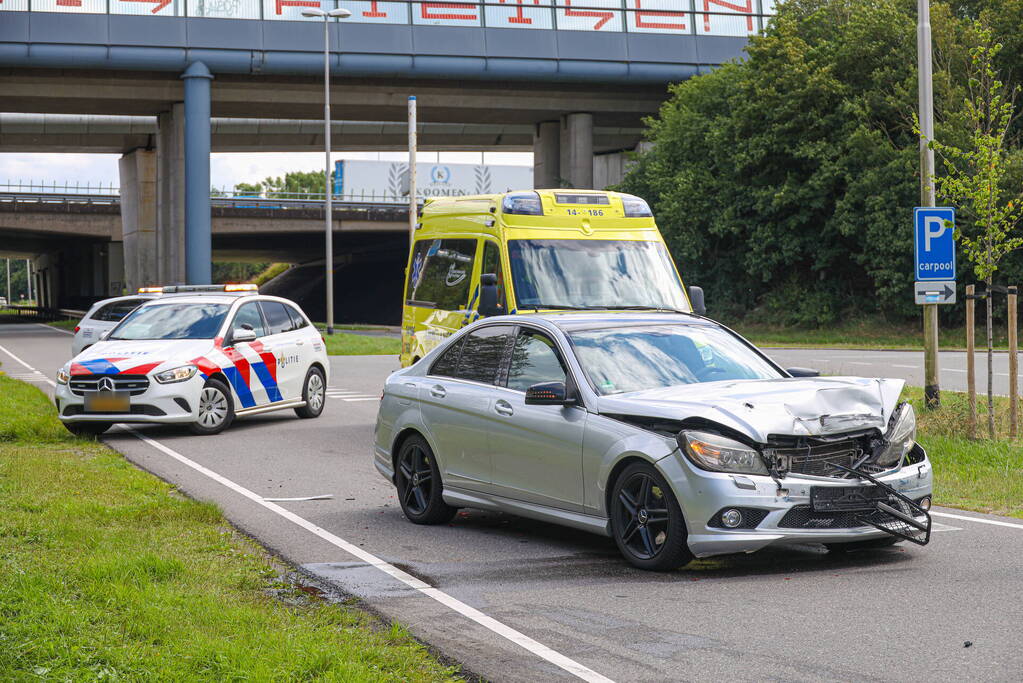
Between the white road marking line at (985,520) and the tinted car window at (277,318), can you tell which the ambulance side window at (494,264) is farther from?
the white road marking line at (985,520)

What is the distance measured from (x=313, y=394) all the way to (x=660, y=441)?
1052cm

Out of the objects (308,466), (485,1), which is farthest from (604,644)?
(485,1)

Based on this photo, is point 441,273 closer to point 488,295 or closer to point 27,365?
point 488,295

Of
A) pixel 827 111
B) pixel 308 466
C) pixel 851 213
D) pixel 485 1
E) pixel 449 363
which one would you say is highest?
pixel 485 1

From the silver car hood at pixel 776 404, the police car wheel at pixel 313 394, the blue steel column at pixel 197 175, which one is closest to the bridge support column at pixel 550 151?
the blue steel column at pixel 197 175

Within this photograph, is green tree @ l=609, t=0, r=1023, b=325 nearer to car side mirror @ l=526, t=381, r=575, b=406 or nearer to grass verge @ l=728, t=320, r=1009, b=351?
grass verge @ l=728, t=320, r=1009, b=351

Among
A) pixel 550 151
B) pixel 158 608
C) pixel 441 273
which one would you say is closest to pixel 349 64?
pixel 550 151

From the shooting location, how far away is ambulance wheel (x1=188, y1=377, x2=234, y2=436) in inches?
588

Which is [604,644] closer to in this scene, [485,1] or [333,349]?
[333,349]

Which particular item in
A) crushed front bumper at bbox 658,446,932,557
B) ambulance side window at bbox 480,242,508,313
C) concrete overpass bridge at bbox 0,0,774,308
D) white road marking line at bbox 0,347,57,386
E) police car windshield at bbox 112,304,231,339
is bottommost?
white road marking line at bbox 0,347,57,386

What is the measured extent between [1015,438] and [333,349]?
962 inches

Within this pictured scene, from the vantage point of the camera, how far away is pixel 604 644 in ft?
18.7

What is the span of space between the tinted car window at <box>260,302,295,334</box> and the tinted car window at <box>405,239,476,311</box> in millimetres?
2004

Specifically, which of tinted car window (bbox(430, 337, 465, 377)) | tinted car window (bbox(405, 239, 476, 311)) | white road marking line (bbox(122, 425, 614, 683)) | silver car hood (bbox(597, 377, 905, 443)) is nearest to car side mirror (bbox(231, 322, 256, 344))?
tinted car window (bbox(405, 239, 476, 311))
